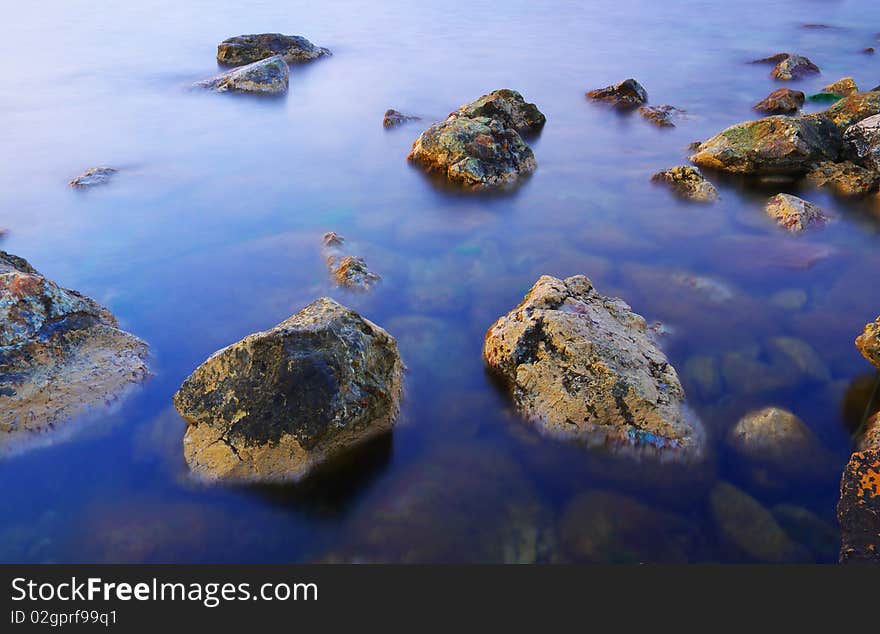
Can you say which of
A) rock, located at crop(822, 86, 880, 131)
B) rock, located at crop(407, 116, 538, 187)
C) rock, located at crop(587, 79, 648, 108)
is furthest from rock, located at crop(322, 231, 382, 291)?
rock, located at crop(587, 79, 648, 108)

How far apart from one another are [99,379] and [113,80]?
14.5 m

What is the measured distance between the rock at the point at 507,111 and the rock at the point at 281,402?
294 inches

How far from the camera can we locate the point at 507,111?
1186 centimetres

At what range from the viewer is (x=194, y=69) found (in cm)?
1742

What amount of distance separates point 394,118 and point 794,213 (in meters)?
8.05

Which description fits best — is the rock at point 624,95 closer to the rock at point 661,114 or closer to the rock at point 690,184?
the rock at point 661,114

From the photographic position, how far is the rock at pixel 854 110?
1063 cm

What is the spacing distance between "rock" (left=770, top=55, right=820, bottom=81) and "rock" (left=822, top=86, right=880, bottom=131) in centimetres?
587

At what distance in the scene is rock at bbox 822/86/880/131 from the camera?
34.9ft

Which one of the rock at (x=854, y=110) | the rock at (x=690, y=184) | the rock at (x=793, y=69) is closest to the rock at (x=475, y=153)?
the rock at (x=690, y=184)

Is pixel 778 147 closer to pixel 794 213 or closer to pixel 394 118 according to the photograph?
pixel 794 213

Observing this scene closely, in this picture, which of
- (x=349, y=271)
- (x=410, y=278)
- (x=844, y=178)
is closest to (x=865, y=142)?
(x=844, y=178)

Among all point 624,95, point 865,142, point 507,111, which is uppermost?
point 865,142

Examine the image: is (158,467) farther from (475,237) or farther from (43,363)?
(475,237)
